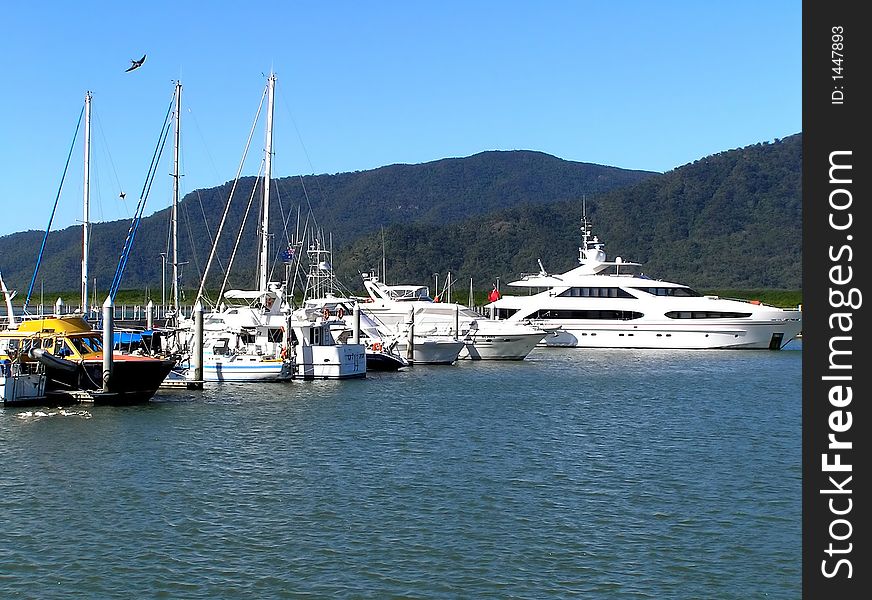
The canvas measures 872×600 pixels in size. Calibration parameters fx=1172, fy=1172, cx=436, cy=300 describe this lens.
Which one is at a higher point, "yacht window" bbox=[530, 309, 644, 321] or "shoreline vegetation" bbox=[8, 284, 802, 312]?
"shoreline vegetation" bbox=[8, 284, 802, 312]

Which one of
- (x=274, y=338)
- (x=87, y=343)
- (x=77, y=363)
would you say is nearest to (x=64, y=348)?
(x=87, y=343)

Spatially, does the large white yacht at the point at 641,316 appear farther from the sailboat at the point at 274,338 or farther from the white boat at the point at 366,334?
the sailboat at the point at 274,338

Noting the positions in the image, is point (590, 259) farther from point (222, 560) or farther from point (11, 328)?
point (222, 560)

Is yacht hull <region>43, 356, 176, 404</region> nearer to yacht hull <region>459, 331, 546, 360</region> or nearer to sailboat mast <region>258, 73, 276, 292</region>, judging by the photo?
sailboat mast <region>258, 73, 276, 292</region>

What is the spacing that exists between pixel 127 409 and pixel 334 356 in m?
12.3

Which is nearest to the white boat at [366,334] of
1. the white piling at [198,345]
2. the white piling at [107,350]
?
the white piling at [198,345]

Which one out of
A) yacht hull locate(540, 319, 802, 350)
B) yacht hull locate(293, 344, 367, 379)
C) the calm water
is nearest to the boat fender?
the calm water

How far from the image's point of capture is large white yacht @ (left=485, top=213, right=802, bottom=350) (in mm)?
69688

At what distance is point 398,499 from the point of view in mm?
22203

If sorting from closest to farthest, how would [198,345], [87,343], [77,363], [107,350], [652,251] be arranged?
1. [107,350]
2. [77,363]
3. [87,343]
4. [198,345]
5. [652,251]

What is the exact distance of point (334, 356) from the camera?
148 ft

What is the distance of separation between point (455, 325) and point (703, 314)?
16.3 meters

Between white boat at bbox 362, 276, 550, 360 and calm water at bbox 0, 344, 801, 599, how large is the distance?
70.4 feet

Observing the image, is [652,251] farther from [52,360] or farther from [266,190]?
[52,360]
